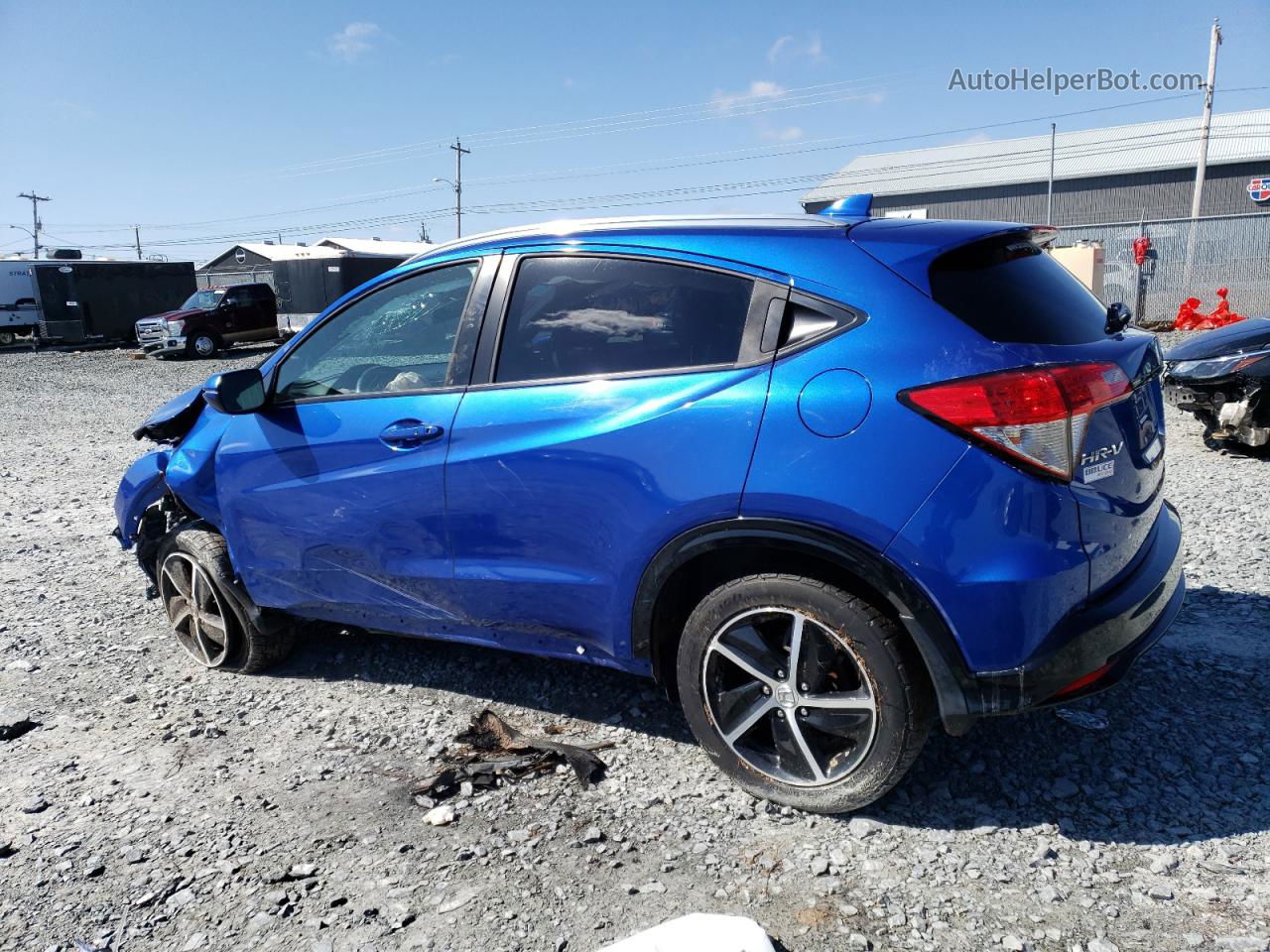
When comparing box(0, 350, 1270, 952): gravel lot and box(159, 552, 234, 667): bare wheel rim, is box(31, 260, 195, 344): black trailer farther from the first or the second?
box(159, 552, 234, 667): bare wheel rim

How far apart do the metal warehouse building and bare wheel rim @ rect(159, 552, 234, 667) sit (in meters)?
43.0

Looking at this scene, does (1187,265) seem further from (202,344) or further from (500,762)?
(202,344)

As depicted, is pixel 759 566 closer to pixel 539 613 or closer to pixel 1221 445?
pixel 539 613

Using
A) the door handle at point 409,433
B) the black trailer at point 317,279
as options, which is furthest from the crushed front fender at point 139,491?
the black trailer at point 317,279

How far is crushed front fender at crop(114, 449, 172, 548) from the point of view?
4582 mm

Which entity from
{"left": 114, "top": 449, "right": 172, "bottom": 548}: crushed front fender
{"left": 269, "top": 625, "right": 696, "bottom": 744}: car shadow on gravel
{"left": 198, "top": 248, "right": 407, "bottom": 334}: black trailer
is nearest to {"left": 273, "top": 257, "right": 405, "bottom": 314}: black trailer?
{"left": 198, "top": 248, "right": 407, "bottom": 334}: black trailer

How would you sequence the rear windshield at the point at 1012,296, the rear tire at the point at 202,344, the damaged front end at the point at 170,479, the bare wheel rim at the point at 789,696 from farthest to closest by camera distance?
the rear tire at the point at 202,344 → the damaged front end at the point at 170,479 → the bare wheel rim at the point at 789,696 → the rear windshield at the point at 1012,296

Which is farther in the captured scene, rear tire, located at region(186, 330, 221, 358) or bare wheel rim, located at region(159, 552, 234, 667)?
rear tire, located at region(186, 330, 221, 358)

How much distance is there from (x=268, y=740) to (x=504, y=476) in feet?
4.92

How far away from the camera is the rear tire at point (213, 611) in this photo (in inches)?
166

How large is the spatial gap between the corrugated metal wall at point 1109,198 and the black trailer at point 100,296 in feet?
94.8

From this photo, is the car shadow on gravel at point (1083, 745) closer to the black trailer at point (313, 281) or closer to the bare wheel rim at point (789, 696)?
the bare wheel rim at point (789, 696)

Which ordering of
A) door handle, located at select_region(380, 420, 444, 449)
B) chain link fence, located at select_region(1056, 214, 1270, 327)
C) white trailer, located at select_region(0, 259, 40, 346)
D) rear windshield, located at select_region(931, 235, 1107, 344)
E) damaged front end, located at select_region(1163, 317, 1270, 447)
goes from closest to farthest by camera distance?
rear windshield, located at select_region(931, 235, 1107, 344)
door handle, located at select_region(380, 420, 444, 449)
damaged front end, located at select_region(1163, 317, 1270, 447)
chain link fence, located at select_region(1056, 214, 1270, 327)
white trailer, located at select_region(0, 259, 40, 346)

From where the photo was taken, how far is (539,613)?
329 centimetres
